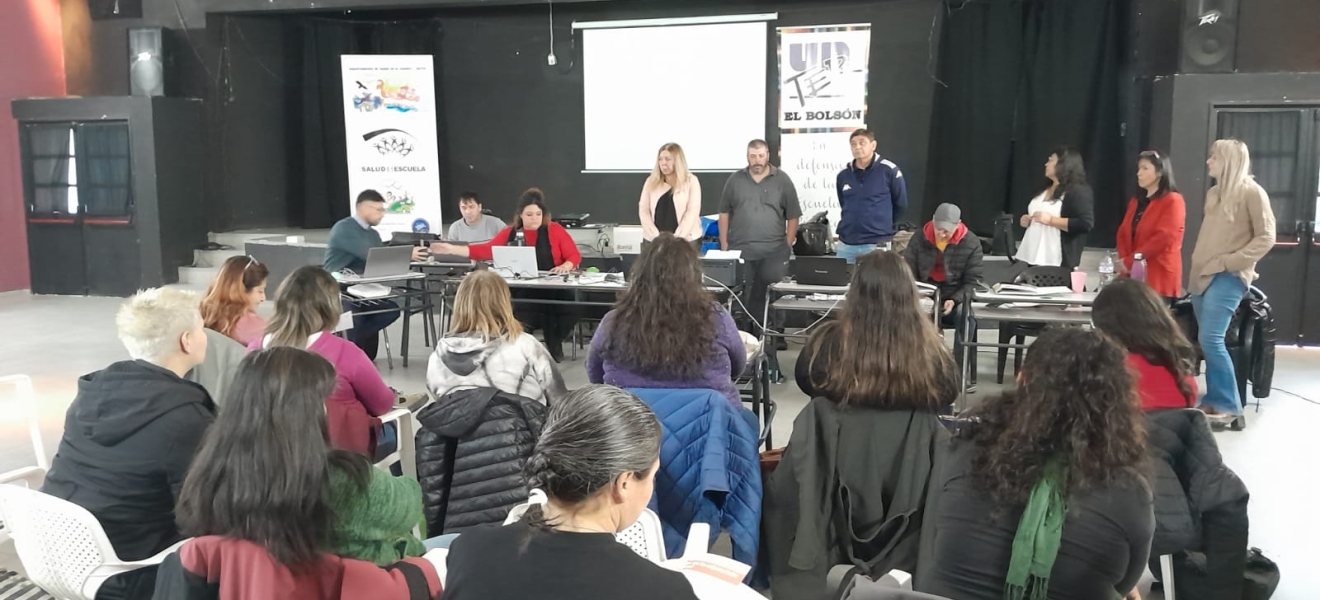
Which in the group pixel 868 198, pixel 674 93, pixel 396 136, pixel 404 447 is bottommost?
pixel 404 447

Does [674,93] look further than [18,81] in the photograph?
No

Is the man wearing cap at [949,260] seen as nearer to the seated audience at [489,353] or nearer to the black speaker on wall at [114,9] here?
the seated audience at [489,353]

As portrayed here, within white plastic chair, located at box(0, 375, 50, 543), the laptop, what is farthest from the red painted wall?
the laptop

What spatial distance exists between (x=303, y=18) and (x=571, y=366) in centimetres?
598

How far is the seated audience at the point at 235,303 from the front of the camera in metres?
3.57

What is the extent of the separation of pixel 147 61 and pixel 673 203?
5958 mm

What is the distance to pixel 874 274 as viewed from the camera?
2639mm

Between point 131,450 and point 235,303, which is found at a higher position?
point 235,303

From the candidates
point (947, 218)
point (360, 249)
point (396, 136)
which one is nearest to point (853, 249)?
point (947, 218)

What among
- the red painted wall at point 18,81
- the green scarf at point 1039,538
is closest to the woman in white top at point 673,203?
the green scarf at point 1039,538

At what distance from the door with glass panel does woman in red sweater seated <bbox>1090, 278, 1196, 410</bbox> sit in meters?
4.76

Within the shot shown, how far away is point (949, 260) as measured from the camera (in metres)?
5.30

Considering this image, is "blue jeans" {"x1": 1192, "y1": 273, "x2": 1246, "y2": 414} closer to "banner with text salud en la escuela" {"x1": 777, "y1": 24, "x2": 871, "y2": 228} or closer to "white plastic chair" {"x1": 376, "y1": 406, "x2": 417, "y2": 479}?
"white plastic chair" {"x1": 376, "y1": 406, "x2": 417, "y2": 479}

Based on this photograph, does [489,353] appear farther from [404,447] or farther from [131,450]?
[131,450]
